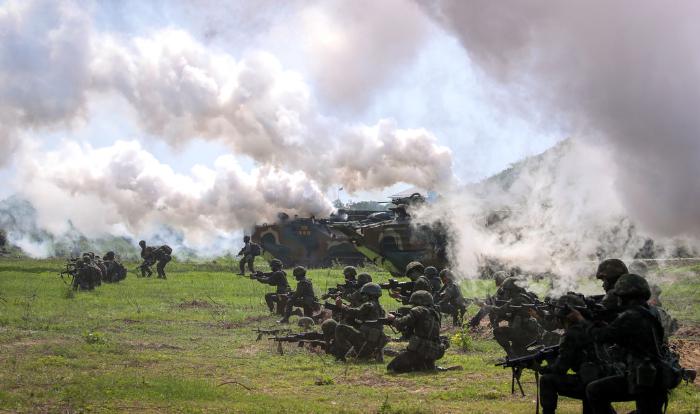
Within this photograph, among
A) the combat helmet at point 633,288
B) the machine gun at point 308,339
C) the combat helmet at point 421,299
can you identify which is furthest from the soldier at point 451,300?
the combat helmet at point 633,288

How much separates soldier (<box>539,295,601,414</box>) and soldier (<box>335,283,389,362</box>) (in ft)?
23.4

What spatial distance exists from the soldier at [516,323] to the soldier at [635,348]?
7577mm

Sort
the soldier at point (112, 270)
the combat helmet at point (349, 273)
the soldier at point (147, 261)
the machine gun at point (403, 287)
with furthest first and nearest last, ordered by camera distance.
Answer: the soldier at point (147, 261)
the soldier at point (112, 270)
the combat helmet at point (349, 273)
the machine gun at point (403, 287)

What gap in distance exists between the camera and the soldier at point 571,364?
9148 millimetres

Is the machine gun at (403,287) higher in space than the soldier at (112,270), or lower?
lower

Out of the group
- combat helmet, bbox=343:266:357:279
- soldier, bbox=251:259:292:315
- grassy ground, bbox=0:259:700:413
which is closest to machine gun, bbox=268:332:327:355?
grassy ground, bbox=0:259:700:413

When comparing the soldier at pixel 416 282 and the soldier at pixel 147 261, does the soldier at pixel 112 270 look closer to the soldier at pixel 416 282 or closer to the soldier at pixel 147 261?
the soldier at pixel 147 261

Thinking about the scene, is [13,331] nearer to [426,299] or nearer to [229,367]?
[229,367]

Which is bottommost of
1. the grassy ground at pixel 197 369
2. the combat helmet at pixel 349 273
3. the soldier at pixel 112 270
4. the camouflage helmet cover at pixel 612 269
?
the grassy ground at pixel 197 369

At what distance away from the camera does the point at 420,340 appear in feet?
49.9

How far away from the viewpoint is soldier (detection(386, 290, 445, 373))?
1512 centimetres

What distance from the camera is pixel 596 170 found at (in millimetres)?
19156

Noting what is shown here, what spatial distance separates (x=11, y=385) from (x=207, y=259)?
41.4m

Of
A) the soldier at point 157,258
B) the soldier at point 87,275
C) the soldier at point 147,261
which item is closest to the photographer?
the soldier at point 87,275
